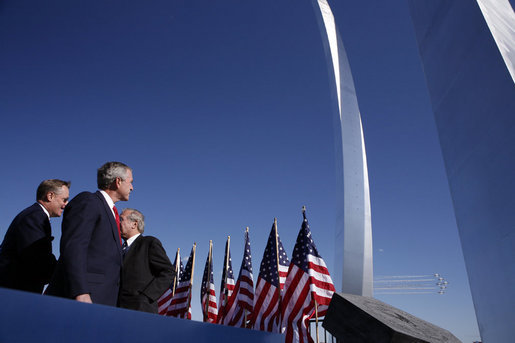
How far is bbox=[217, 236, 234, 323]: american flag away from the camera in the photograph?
533 inches

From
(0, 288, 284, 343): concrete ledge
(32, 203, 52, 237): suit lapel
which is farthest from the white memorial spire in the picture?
(0, 288, 284, 343): concrete ledge

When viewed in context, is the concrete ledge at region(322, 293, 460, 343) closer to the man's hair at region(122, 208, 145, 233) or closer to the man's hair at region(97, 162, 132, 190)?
the man's hair at region(122, 208, 145, 233)

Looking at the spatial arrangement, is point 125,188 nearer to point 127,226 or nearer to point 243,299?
point 127,226

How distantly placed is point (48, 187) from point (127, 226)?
30.5 inches

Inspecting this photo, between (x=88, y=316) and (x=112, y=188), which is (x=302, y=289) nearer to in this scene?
(x=112, y=188)

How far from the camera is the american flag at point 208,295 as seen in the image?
1298cm

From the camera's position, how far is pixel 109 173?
8.23 ft

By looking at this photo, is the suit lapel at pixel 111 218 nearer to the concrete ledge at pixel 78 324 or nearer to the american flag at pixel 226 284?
the concrete ledge at pixel 78 324

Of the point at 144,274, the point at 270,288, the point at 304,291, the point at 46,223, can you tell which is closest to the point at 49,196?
the point at 46,223

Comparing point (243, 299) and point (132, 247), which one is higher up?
point (132, 247)

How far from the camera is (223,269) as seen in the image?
14734mm

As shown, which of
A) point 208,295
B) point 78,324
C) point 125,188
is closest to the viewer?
point 78,324

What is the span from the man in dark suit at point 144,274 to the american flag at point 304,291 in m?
5.78

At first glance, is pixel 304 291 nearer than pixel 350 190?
Yes
